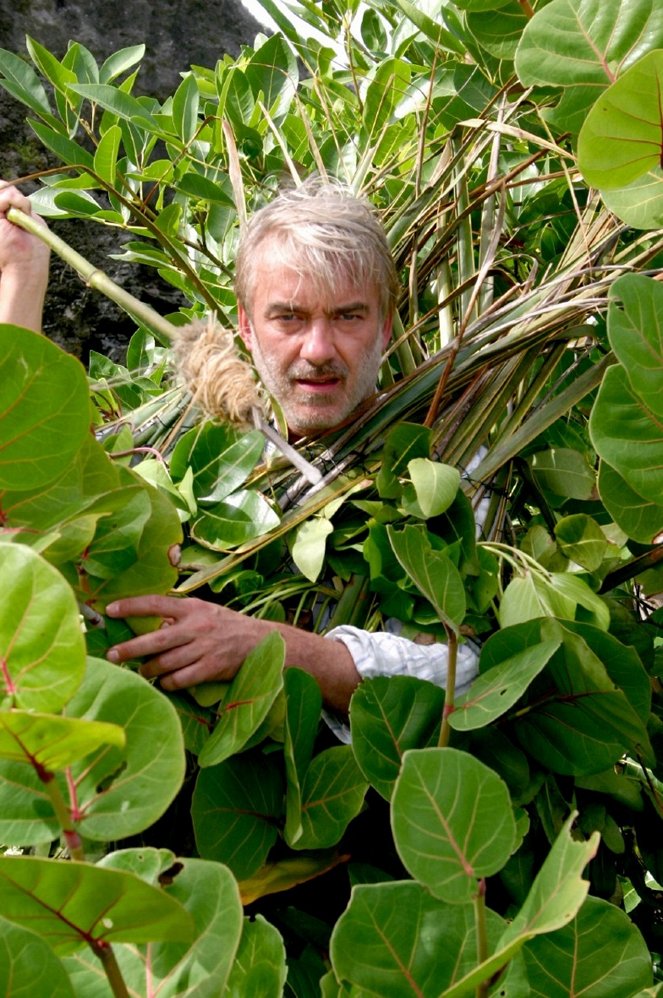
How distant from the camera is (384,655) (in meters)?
0.89

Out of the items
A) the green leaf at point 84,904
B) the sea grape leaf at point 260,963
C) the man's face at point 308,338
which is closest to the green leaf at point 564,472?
the man's face at point 308,338

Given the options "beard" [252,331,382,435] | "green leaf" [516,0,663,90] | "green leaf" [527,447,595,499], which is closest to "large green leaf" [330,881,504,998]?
"green leaf" [516,0,663,90]

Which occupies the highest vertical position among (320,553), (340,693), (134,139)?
(134,139)

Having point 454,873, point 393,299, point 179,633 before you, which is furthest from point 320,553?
point 454,873

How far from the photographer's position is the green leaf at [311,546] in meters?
0.85

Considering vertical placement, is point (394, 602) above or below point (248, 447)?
below

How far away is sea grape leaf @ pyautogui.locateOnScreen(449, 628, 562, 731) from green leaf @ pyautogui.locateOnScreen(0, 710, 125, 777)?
27cm

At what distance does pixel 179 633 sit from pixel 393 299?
598mm

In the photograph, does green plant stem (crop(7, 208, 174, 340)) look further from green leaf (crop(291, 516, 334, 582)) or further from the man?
green leaf (crop(291, 516, 334, 582))

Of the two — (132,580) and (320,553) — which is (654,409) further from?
(320,553)

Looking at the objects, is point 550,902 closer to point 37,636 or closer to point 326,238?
point 37,636

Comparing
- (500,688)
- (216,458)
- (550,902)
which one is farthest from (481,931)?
(216,458)

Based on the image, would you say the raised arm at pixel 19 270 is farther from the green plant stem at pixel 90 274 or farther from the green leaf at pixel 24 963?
the green leaf at pixel 24 963

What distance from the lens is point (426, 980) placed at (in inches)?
13.8
